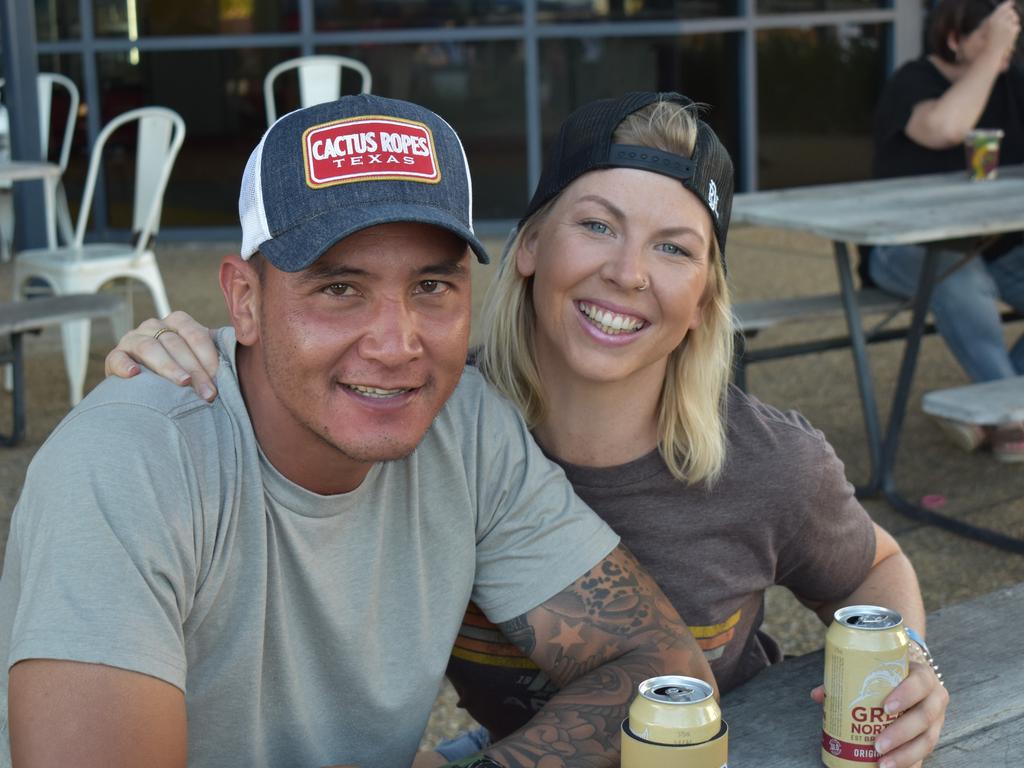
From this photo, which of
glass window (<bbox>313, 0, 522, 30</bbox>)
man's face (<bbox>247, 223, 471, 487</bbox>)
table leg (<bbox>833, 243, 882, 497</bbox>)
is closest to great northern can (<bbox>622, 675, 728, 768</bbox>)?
man's face (<bbox>247, 223, 471, 487</bbox>)

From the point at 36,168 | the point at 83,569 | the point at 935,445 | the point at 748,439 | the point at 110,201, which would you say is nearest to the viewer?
the point at 83,569

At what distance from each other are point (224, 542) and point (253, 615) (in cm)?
10

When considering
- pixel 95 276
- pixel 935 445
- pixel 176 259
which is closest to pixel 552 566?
pixel 935 445

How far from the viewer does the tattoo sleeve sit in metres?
1.86

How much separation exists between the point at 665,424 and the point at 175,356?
2.54 ft

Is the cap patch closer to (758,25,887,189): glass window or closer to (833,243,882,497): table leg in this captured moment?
(833,243,882,497): table leg

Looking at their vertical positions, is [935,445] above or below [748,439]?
below

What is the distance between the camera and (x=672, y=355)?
2318mm

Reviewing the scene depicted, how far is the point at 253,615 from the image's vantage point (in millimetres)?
1723

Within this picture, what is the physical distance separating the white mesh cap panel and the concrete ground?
5.25ft

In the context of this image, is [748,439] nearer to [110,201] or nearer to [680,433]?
[680,433]

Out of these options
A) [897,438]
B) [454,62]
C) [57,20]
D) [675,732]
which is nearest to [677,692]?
[675,732]

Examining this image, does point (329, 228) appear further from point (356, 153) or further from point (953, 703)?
point (953, 703)

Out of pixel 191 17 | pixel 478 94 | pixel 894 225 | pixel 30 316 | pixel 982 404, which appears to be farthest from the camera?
pixel 478 94
